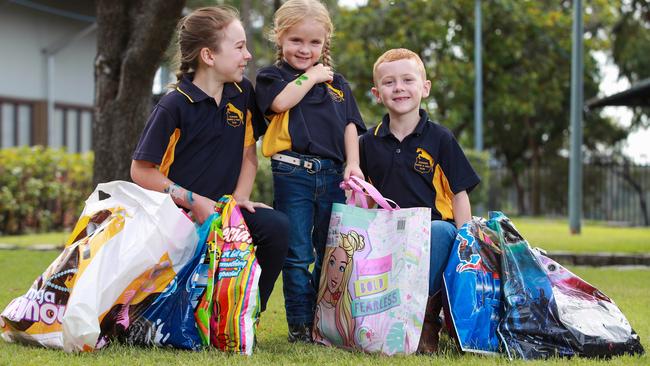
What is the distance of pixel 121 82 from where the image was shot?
7.82 meters

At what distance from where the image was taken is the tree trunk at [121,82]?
7699mm

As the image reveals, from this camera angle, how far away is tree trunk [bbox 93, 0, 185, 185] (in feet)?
25.3

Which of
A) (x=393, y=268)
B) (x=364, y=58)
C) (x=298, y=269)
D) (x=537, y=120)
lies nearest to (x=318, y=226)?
(x=298, y=269)

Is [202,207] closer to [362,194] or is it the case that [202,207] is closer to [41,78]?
[362,194]

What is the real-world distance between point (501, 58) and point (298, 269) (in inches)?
838

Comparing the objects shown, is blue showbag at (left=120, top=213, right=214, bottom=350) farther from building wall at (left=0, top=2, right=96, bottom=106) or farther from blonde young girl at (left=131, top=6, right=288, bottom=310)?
building wall at (left=0, top=2, right=96, bottom=106)

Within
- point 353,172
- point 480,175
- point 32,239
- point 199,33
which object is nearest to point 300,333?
point 353,172

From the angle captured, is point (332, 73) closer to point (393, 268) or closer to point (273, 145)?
point (273, 145)

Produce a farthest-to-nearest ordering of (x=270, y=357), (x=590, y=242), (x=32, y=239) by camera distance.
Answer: (x=590, y=242) < (x=32, y=239) < (x=270, y=357)

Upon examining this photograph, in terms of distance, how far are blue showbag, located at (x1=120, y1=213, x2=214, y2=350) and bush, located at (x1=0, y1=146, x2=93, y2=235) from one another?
8.48 m

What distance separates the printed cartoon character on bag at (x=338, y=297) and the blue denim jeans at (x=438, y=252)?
0.33 m

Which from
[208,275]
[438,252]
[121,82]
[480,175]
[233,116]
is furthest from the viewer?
A: [480,175]

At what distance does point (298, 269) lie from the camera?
14.3 ft

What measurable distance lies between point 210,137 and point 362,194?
0.75 m
